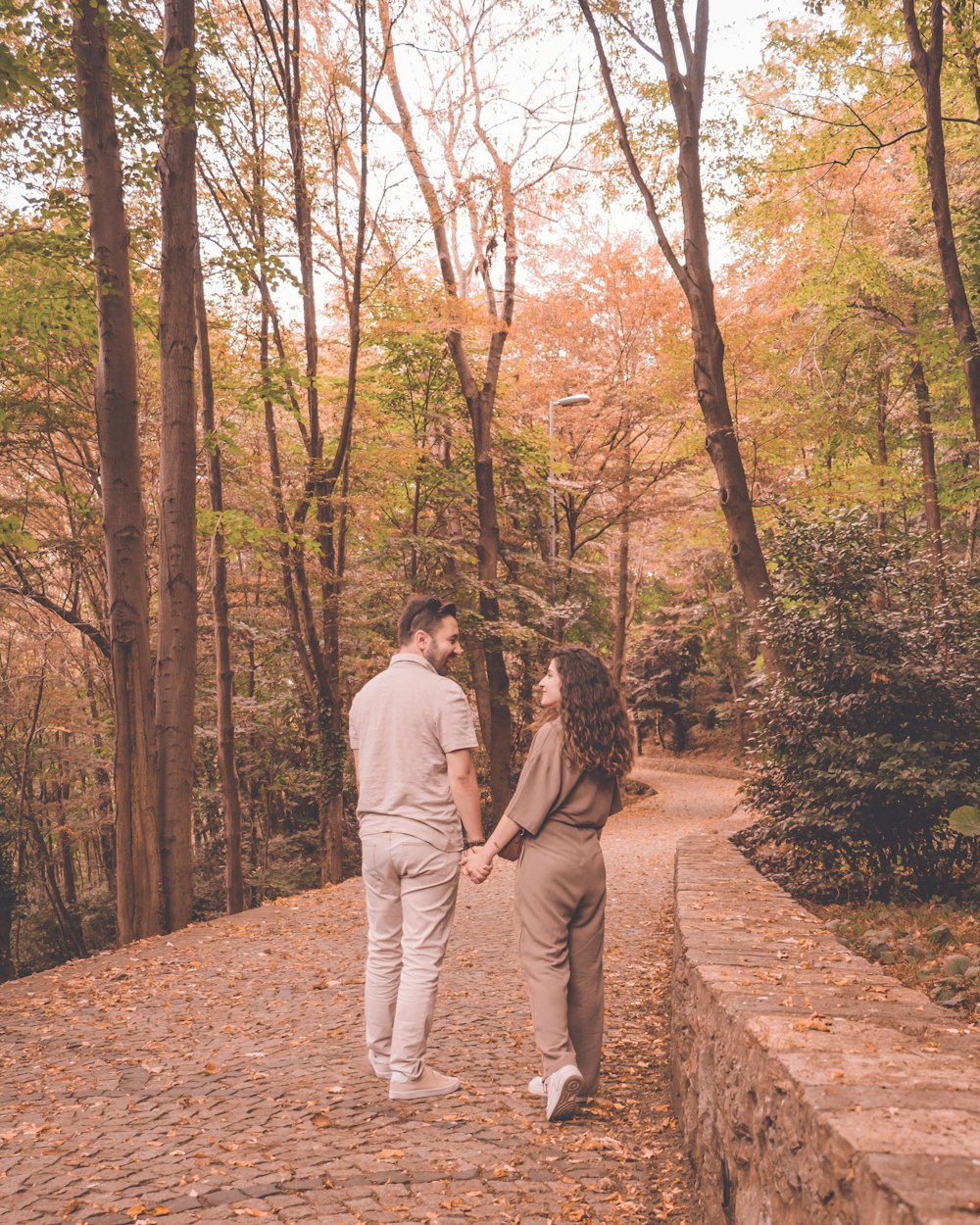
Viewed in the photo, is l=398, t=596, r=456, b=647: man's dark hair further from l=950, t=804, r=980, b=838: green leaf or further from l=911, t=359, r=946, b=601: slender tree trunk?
l=911, t=359, r=946, b=601: slender tree trunk

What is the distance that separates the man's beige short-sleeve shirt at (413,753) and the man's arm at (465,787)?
0.04m

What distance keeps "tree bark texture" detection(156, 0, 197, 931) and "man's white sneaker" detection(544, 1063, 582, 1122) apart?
6.13 meters

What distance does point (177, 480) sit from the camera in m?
9.38

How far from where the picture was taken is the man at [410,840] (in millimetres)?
4027

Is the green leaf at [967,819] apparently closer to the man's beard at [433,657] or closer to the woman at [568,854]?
the woman at [568,854]

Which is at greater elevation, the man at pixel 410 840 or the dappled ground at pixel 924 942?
the man at pixel 410 840

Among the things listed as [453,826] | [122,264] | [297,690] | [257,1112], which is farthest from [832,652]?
[297,690]

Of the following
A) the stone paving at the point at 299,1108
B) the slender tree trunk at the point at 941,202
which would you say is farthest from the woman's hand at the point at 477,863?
the slender tree trunk at the point at 941,202

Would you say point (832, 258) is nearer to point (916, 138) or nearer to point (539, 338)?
point (916, 138)

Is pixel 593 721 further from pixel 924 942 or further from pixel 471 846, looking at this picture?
pixel 924 942

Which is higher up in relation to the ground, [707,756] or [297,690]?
[297,690]

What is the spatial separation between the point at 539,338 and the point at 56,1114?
1906 centimetres

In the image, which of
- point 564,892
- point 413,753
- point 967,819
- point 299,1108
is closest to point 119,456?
point 413,753

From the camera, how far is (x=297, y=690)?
60.8ft
